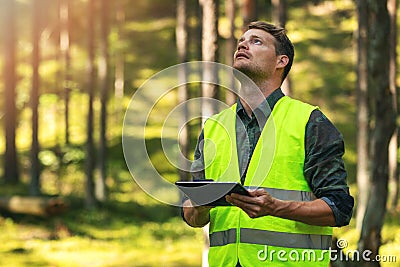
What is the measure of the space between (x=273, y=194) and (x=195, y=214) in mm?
399

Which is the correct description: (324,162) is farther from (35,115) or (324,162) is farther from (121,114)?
(121,114)

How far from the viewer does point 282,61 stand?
4.43 metres

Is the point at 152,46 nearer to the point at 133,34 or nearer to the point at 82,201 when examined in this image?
the point at 133,34

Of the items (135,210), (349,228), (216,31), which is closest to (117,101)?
(135,210)

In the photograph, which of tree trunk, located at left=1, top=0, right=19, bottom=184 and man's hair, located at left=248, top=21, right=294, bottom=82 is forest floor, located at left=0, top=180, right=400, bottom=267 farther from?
man's hair, located at left=248, top=21, right=294, bottom=82

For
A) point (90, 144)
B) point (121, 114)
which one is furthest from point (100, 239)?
point (121, 114)

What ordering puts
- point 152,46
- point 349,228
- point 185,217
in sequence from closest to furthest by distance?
1. point 185,217
2. point 349,228
3. point 152,46

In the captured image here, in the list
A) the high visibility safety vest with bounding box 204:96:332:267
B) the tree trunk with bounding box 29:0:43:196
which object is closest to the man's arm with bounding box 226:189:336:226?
the high visibility safety vest with bounding box 204:96:332:267

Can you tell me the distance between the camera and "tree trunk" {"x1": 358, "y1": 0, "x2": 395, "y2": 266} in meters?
10.8

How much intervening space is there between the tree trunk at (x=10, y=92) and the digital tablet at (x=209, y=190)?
26831 mm

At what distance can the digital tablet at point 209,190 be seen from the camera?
12.4 ft

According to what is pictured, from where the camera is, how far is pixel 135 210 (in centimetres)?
2916

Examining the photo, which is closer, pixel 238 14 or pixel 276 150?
pixel 276 150

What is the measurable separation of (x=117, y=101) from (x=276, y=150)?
152 feet
